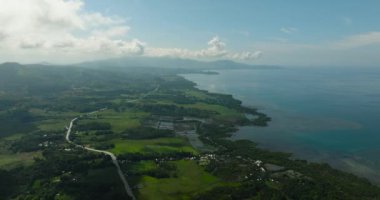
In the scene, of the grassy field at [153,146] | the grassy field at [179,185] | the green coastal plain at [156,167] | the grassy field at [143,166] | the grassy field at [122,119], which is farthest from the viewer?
the grassy field at [122,119]

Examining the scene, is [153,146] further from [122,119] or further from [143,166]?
[122,119]

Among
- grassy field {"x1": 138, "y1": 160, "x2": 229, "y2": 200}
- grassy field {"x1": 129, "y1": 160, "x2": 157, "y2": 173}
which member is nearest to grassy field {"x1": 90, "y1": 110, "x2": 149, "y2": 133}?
grassy field {"x1": 129, "y1": 160, "x2": 157, "y2": 173}

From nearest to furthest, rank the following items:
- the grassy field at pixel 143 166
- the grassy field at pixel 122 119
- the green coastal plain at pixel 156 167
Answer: the green coastal plain at pixel 156 167
the grassy field at pixel 143 166
the grassy field at pixel 122 119

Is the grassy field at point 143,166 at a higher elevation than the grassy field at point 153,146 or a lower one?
lower

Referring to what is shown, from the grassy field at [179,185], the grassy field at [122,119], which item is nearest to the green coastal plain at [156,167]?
the grassy field at [179,185]

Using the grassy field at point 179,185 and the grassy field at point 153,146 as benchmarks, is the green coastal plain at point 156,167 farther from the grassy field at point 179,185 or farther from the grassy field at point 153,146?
the grassy field at point 153,146

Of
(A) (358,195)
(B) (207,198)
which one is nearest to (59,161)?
(B) (207,198)

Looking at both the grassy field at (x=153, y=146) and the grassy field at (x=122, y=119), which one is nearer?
the grassy field at (x=153, y=146)

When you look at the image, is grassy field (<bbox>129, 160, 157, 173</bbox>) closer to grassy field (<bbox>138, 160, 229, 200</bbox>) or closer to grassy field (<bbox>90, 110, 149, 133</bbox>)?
grassy field (<bbox>138, 160, 229, 200</bbox>)
